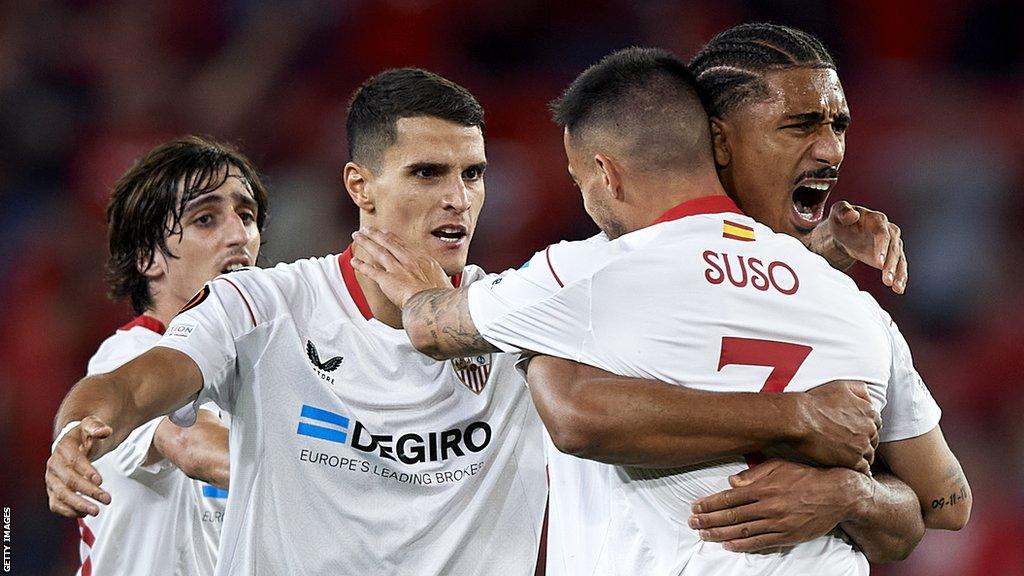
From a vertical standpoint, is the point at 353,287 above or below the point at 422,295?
above

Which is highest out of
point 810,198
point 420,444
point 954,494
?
point 810,198

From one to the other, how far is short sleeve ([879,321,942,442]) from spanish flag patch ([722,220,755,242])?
429 mm

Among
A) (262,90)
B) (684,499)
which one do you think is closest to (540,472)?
(684,499)

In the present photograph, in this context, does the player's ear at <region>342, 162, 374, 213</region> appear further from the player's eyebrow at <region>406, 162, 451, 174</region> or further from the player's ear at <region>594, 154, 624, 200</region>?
the player's ear at <region>594, 154, 624, 200</region>

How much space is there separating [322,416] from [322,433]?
0.05 m

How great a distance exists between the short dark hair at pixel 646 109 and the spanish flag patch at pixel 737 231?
0.20 metres

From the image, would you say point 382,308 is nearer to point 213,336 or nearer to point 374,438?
point 374,438

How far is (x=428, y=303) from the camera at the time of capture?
2.88 meters

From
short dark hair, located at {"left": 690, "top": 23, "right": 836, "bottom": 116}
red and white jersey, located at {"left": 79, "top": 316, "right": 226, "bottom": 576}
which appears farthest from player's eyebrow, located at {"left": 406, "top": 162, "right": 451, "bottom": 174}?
red and white jersey, located at {"left": 79, "top": 316, "right": 226, "bottom": 576}

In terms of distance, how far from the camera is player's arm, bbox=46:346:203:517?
2.43 meters

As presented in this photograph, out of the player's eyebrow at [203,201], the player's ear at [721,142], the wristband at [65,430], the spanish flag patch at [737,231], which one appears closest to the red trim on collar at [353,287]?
the wristband at [65,430]

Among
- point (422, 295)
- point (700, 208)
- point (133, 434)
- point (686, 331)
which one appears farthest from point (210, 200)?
point (686, 331)

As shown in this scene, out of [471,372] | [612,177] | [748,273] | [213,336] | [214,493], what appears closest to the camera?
[748,273]

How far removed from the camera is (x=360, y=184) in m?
3.74
